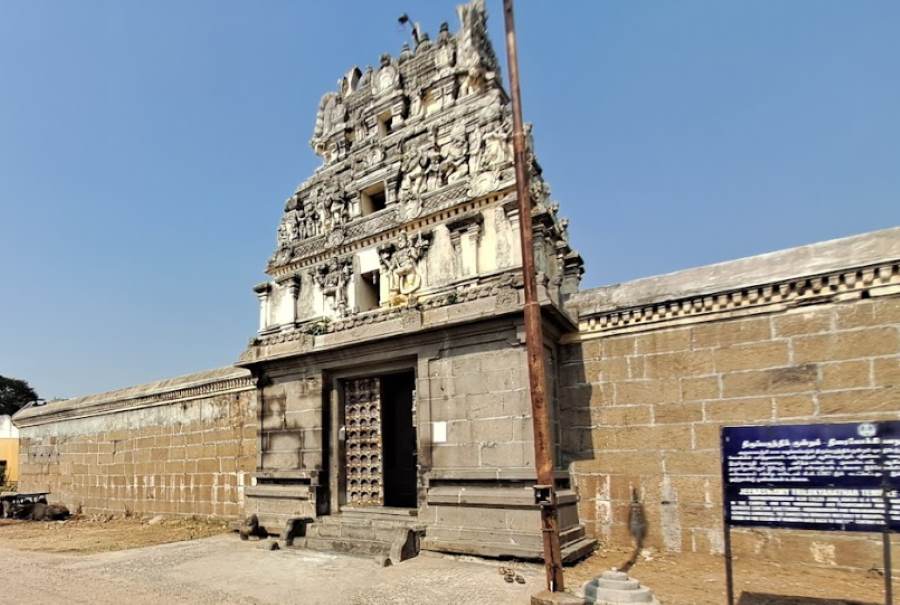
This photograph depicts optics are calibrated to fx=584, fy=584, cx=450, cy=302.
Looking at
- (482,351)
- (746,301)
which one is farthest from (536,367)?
(746,301)

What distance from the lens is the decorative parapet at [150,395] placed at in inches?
575

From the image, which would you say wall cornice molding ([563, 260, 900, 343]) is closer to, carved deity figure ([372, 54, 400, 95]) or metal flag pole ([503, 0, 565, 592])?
metal flag pole ([503, 0, 565, 592])

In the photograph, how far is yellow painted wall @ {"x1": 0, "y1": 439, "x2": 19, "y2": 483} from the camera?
29.2 m

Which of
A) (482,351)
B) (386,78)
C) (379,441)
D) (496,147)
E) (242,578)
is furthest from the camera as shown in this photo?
(386,78)

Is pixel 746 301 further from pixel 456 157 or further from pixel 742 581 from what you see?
pixel 456 157

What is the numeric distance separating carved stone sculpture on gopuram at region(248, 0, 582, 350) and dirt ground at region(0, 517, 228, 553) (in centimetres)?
477

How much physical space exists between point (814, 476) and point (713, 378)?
3188 mm

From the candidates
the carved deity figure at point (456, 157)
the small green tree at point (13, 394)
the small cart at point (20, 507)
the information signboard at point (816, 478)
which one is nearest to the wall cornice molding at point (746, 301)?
the information signboard at point (816, 478)

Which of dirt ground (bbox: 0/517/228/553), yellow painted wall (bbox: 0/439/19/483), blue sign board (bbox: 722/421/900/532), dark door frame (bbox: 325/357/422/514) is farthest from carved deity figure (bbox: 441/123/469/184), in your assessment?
yellow painted wall (bbox: 0/439/19/483)

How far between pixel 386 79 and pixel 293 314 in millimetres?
5902

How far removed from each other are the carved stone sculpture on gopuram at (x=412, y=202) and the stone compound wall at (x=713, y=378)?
5.30ft

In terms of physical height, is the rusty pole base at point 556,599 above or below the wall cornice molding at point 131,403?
below

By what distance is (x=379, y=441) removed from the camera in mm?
10820

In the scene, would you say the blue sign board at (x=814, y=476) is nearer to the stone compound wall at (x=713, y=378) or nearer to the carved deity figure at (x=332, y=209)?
the stone compound wall at (x=713, y=378)
